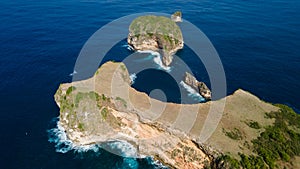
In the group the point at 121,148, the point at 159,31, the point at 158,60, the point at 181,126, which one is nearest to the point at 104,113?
the point at 121,148

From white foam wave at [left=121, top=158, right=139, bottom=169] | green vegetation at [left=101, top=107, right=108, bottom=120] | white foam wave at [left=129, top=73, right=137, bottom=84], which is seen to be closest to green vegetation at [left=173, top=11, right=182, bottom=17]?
white foam wave at [left=129, top=73, right=137, bottom=84]

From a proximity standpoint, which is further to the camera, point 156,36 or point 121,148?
point 156,36

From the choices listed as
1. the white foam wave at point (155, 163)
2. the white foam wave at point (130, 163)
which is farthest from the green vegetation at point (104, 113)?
the white foam wave at point (155, 163)

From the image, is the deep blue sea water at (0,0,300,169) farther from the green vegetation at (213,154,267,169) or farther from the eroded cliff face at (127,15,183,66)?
the green vegetation at (213,154,267,169)

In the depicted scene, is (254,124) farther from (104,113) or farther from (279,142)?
(104,113)

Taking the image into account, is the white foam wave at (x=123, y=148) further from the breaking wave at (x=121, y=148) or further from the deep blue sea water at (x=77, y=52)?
the deep blue sea water at (x=77, y=52)
